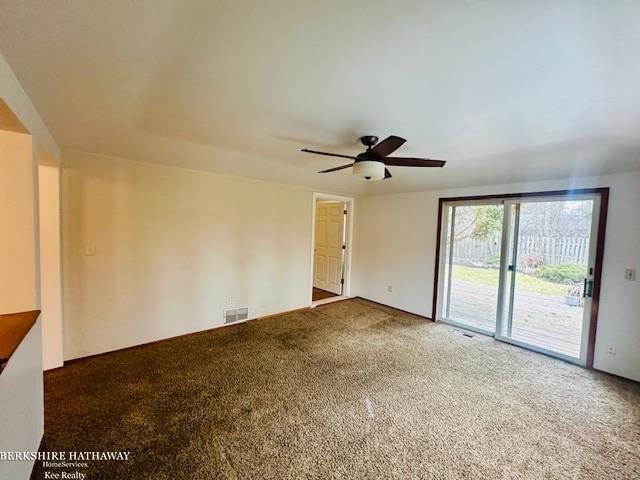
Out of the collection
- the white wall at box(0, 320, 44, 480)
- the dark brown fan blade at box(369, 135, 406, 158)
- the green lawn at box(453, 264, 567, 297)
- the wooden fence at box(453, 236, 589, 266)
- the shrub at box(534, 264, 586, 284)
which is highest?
the dark brown fan blade at box(369, 135, 406, 158)

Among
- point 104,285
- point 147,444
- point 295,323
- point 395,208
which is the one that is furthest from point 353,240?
point 147,444

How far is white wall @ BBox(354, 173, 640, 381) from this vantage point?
2803 millimetres

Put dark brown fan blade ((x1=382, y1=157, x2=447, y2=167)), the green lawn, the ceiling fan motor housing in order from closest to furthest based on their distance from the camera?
dark brown fan blade ((x1=382, y1=157, x2=447, y2=167)) < the ceiling fan motor housing < the green lawn

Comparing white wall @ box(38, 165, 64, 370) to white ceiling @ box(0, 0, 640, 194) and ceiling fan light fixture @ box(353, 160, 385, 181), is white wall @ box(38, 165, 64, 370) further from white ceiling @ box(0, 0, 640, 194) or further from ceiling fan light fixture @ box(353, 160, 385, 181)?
ceiling fan light fixture @ box(353, 160, 385, 181)

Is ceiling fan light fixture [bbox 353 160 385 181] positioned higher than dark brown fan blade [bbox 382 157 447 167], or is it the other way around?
dark brown fan blade [bbox 382 157 447 167]

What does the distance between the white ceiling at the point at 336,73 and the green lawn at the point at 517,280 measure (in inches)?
58.4

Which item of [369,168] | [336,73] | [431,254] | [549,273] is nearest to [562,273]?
[549,273]

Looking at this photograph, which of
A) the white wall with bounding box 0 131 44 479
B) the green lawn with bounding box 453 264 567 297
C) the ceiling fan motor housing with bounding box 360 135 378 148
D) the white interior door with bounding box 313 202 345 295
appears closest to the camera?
the white wall with bounding box 0 131 44 479

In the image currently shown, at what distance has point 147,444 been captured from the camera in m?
1.77

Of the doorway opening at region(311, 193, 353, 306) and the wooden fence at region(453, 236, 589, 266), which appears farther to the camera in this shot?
the doorway opening at region(311, 193, 353, 306)

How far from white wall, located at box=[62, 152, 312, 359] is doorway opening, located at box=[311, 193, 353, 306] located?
1.20 metres

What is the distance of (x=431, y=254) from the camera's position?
443cm

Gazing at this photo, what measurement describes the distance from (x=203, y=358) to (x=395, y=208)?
3.84 m

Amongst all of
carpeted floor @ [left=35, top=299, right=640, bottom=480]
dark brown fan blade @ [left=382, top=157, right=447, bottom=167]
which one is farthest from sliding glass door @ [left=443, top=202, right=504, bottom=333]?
dark brown fan blade @ [left=382, top=157, right=447, bottom=167]
